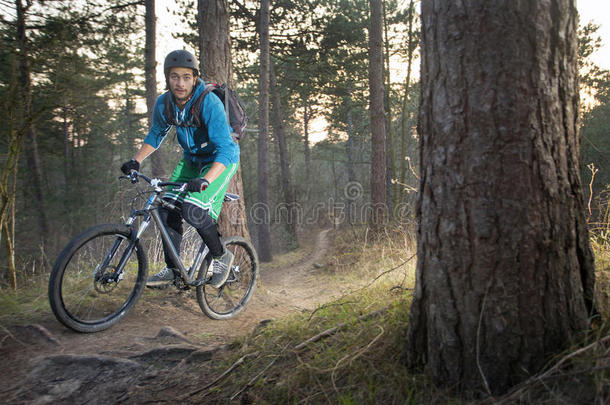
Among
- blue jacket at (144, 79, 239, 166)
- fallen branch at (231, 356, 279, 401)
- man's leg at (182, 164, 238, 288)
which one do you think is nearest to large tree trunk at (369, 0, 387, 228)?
man's leg at (182, 164, 238, 288)

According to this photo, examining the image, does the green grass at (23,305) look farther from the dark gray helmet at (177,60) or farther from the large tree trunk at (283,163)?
the large tree trunk at (283,163)

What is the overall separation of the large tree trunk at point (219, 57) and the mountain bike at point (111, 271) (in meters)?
0.96

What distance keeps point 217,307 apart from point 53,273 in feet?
5.85

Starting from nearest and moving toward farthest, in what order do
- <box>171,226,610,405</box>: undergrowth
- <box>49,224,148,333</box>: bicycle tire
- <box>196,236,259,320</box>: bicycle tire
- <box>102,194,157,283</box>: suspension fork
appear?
<box>171,226,610,405</box>: undergrowth
<box>49,224,148,333</box>: bicycle tire
<box>102,194,157,283</box>: suspension fork
<box>196,236,259,320</box>: bicycle tire

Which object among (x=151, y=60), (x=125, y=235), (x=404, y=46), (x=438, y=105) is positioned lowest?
(x=125, y=235)

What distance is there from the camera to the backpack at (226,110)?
3.25m

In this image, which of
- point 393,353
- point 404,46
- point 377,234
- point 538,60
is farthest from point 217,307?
point 404,46

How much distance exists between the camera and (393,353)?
1.82 m

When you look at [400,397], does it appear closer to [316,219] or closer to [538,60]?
[538,60]

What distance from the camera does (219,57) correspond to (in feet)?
15.9

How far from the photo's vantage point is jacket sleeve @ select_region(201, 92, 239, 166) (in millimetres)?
3225

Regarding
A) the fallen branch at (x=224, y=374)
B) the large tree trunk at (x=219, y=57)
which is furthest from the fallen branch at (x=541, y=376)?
the large tree trunk at (x=219, y=57)

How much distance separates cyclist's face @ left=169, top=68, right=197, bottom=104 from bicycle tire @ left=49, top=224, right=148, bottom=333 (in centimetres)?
128

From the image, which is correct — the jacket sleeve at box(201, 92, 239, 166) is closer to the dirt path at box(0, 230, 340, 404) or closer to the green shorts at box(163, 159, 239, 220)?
the green shorts at box(163, 159, 239, 220)
